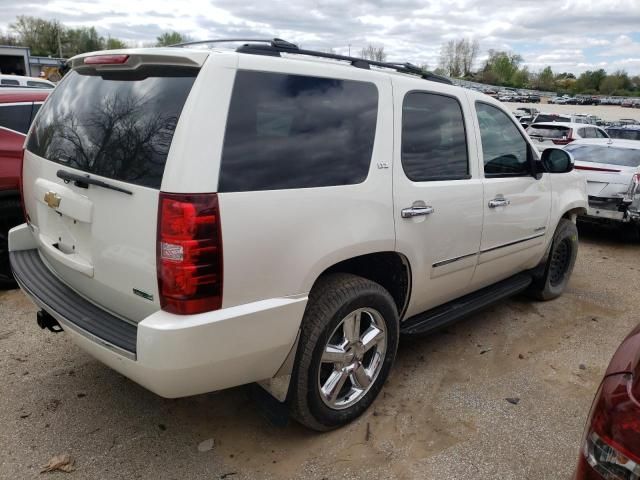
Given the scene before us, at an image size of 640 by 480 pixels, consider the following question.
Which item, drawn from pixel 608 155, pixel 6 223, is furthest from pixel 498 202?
pixel 608 155

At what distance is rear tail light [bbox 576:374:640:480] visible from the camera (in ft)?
4.54

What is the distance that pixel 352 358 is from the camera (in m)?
2.84

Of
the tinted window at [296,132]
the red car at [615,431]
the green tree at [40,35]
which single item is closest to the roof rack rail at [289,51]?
the tinted window at [296,132]

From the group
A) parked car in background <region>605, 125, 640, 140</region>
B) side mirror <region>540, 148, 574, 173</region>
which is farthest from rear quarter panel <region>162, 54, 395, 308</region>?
parked car in background <region>605, 125, 640, 140</region>

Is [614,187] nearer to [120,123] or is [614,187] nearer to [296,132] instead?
[296,132]

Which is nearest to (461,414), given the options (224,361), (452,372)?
(452,372)

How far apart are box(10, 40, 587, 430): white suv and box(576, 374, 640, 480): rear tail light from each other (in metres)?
1.29

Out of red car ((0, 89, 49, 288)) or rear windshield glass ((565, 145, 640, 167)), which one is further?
rear windshield glass ((565, 145, 640, 167))

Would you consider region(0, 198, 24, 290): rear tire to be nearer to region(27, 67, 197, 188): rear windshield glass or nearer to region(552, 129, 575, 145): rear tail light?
region(27, 67, 197, 188): rear windshield glass

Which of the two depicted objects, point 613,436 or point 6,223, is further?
point 6,223

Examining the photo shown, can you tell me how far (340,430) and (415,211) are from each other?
132 centimetres

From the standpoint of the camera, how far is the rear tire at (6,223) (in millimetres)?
4488

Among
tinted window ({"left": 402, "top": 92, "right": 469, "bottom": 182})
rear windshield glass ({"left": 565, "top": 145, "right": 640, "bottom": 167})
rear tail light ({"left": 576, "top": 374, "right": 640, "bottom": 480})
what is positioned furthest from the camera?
rear windshield glass ({"left": 565, "top": 145, "right": 640, "bottom": 167})

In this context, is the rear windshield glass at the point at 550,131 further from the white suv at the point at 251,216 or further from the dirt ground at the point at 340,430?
the white suv at the point at 251,216
